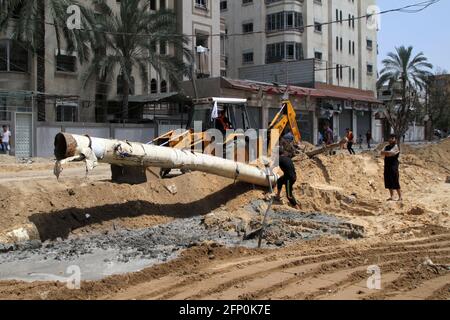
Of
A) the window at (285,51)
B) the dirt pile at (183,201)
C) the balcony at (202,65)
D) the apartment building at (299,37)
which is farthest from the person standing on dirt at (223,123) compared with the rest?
the window at (285,51)

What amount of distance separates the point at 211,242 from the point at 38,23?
77.2 ft

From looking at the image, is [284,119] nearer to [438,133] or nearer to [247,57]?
[247,57]

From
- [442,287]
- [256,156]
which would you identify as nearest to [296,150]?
[256,156]

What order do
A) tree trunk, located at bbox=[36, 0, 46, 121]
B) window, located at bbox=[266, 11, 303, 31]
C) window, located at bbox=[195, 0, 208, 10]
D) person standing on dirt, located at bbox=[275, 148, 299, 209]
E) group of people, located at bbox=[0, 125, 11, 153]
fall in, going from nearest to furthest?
person standing on dirt, located at bbox=[275, 148, 299, 209] < group of people, located at bbox=[0, 125, 11, 153] < tree trunk, located at bbox=[36, 0, 46, 121] < window, located at bbox=[195, 0, 208, 10] < window, located at bbox=[266, 11, 303, 31]

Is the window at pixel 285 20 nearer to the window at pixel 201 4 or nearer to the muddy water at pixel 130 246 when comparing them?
the window at pixel 201 4

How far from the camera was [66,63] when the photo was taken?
33.9m

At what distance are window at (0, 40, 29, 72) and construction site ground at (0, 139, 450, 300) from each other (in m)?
21.4

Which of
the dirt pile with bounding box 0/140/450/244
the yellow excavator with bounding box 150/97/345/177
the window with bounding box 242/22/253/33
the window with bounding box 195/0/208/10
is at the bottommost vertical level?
the dirt pile with bounding box 0/140/450/244

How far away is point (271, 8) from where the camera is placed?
181 feet

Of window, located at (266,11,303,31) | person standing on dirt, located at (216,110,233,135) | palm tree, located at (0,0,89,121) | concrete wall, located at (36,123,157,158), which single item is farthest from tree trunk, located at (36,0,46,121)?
window, located at (266,11,303,31)

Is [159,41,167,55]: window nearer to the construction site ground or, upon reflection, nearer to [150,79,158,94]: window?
[150,79,158,94]: window

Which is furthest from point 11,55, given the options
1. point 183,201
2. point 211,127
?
point 183,201

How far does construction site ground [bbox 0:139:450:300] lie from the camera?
6883mm

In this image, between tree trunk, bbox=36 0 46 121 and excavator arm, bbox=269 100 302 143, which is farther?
tree trunk, bbox=36 0 46 121
